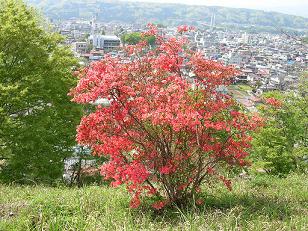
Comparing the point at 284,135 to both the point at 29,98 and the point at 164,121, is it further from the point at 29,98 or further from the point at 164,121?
the point at 164,121

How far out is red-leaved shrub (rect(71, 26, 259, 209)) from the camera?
742 centimetres

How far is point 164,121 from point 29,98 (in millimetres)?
10177

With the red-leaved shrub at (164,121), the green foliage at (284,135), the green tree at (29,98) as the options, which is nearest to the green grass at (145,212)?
the red-leaved shrub at (164,121)

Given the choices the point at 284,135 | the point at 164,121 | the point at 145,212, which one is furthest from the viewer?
the point at 284,135

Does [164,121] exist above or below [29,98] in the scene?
above

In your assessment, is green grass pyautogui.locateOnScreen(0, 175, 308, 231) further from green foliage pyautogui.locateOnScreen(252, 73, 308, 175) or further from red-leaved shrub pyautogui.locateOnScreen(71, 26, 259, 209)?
green foliage pyautogui.locateOnScreen(252, 73, 308, 175)

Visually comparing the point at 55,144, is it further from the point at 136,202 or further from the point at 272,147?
the point at 272,147

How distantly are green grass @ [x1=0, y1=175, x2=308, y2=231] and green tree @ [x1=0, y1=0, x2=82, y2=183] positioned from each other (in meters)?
5.28

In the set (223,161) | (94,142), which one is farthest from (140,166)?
(223,161)

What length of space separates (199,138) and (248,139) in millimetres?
1205

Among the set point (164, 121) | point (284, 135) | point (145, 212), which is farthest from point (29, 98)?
point (284, 135)

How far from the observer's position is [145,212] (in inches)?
307

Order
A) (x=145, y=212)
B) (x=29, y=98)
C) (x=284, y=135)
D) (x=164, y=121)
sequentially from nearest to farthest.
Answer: (x=164, y=121) < (x=145, y=212) < (x=29, y=98) < (x=284, y=135)

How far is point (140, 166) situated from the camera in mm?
7516
